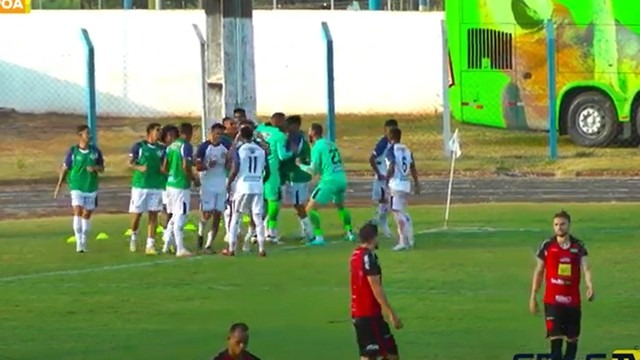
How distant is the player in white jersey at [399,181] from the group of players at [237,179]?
0.05 ft

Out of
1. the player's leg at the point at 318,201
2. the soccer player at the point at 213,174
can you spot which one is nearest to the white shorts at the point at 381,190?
the player's leg at the point at 318,201

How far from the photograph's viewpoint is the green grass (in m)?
39.6

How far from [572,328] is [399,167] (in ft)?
31.0

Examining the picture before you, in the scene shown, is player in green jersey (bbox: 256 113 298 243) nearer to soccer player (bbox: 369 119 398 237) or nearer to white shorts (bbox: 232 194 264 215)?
white shorts (bbox: 232 194 264 215)

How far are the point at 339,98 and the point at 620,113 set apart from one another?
12738 millimetres

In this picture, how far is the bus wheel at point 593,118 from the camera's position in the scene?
141 feet

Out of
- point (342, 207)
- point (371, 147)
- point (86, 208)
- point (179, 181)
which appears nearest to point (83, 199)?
point (86, 208)

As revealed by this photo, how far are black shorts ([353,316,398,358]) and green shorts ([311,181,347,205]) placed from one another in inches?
427

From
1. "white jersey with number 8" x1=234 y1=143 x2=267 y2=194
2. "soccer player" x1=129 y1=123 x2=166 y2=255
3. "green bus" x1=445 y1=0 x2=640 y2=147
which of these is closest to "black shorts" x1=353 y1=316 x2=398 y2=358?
"white jersey with number 8" x1=234 y1=143 x2=267 y2=194

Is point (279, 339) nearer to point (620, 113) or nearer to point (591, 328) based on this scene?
point (591, 328)

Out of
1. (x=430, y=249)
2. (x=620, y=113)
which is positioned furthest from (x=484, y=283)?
(x=620, y=113)

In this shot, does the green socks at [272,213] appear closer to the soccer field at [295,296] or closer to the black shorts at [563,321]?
the soccer field at [295,296]

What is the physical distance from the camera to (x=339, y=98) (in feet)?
175

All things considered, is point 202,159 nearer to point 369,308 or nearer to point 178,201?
point 178,201
